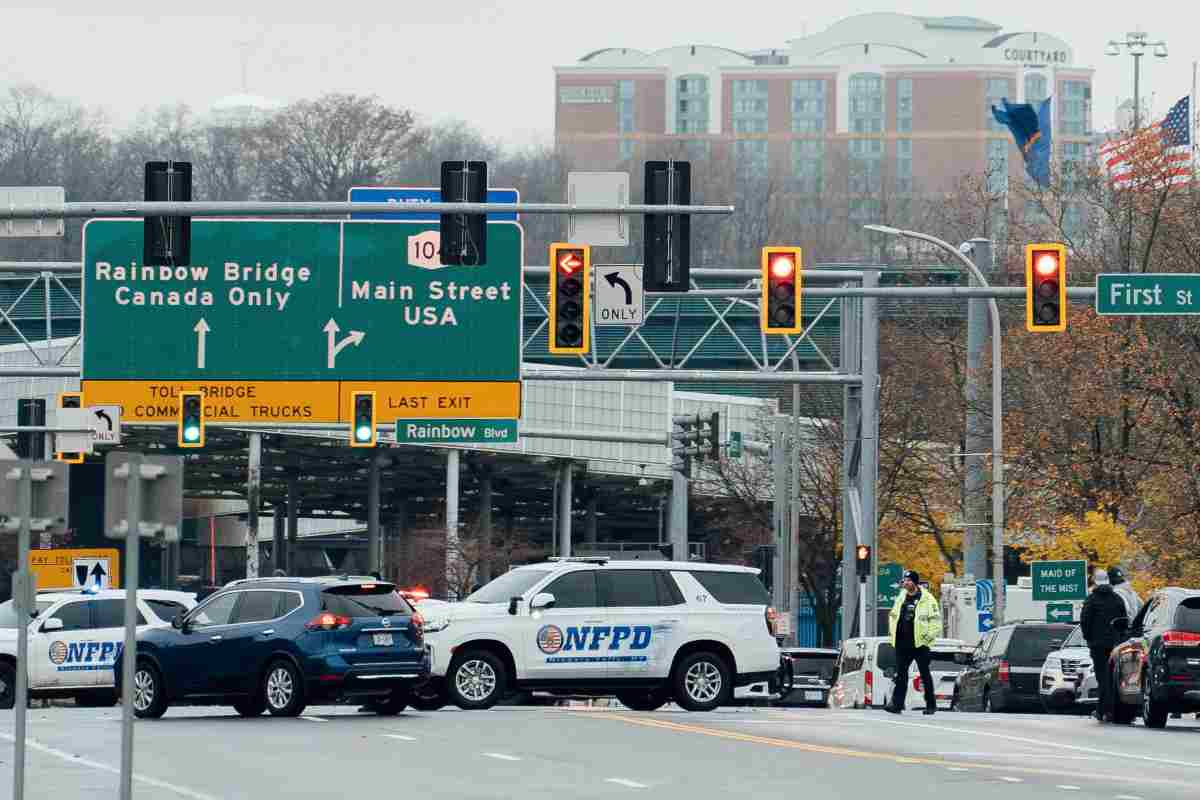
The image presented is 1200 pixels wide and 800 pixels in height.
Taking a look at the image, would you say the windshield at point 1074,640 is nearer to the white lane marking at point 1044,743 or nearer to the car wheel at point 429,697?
the white lane marking at point 1044,743

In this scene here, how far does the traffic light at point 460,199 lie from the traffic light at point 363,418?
12510mm

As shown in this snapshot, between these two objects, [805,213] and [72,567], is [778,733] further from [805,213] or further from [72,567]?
[805,213]

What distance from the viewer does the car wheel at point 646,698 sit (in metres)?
28.7

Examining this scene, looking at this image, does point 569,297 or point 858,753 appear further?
point 569,297

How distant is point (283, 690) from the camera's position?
88.1 feet

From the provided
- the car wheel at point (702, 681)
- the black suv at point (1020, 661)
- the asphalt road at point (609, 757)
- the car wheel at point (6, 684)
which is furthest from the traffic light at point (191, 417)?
the black suv at point (1020, 661)

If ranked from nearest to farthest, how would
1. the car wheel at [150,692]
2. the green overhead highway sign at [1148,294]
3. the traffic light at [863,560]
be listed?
the car wheel at [150,692] → the green overhead highway sign at [1148,294] → the traffic light at [863,560]

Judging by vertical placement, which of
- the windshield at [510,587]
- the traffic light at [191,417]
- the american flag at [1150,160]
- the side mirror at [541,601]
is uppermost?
the american flag at [1150,160]

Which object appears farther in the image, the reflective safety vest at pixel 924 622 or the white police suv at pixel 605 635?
the reflective safety vest at pixel 924 622

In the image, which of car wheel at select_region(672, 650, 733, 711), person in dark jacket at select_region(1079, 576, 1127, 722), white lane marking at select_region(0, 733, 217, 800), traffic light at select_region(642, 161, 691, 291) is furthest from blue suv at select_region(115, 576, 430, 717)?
person in dark jacket at select_region(1079, 576, 1127, 722)

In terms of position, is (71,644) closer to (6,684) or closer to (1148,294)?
(6,684)

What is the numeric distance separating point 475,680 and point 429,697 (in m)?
1.09

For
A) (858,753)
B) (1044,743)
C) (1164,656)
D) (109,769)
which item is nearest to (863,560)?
(1164,656)

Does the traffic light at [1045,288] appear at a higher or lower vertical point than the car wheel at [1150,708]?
higher
